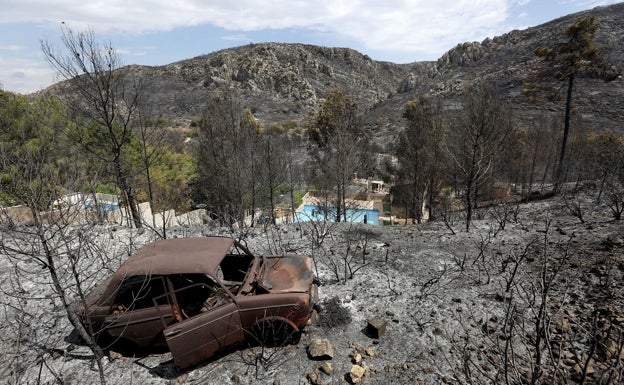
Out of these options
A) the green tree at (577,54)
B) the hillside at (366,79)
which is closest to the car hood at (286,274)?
the green tree at (577,54)

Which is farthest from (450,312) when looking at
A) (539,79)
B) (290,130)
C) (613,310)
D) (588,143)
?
(290,130)

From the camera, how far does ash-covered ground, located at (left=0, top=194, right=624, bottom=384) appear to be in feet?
12.8

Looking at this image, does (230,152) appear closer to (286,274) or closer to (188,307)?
(286,274)

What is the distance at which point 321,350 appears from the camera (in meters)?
4.29

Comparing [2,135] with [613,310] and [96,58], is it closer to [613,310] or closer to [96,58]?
[96,58]

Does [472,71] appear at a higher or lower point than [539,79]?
higher

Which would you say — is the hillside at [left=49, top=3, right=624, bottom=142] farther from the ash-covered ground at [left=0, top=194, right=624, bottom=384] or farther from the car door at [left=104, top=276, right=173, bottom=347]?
the car door at [left=104, top=276, right=173, bottom=347]

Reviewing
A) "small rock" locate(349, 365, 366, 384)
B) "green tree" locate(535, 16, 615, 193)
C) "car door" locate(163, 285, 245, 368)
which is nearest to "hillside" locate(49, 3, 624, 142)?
"green tree" locate(535, 16, 615, 193)

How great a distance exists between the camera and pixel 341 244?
8.41 meters

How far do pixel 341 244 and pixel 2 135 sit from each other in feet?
48.1

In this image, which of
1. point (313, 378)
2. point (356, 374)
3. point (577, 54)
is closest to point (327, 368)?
point (313, 378)

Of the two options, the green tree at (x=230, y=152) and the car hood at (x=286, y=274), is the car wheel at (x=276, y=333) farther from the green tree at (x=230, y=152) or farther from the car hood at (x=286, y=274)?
the green tree at (x=230, y=152)

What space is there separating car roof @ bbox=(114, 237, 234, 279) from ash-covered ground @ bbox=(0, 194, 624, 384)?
633 millimetres

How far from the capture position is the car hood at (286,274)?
4637mm
